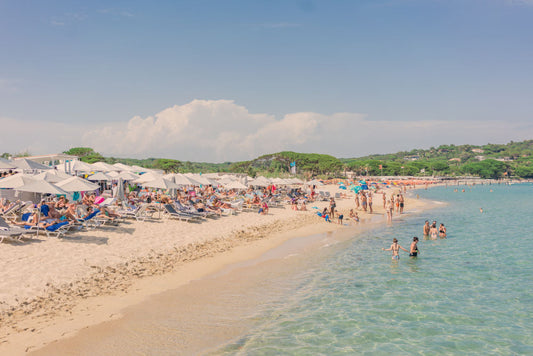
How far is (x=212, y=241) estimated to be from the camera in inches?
520

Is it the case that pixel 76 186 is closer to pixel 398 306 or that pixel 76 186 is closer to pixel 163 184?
pixel 163 184

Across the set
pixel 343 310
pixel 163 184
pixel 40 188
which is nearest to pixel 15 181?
pixel 40 188

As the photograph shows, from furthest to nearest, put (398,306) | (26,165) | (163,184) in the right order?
(26,165) < (163,184) < (398,306)

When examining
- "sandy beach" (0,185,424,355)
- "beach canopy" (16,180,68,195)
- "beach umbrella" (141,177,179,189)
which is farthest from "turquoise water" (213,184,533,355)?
"beach umbrella" (141,177,179,189)

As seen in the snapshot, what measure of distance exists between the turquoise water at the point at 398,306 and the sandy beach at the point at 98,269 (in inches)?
104

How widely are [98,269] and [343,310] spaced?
605 cm

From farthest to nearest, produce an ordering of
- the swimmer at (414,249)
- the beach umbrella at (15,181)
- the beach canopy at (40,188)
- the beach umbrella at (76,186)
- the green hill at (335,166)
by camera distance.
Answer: the green hill at (335,166) → the beach umbrella at (76,186) → the swimmer at (414,249) → the beach umbrella at (15,181) → the beach canopy at (40,188)

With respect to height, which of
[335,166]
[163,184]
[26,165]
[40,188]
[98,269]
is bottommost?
[98,269]

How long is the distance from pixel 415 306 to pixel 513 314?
207 centimetres

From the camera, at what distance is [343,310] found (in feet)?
24.6

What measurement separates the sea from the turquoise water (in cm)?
2

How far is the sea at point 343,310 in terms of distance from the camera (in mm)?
5855

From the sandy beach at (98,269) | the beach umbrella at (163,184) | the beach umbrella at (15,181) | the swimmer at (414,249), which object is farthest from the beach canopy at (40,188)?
the swimmer at (414,249)

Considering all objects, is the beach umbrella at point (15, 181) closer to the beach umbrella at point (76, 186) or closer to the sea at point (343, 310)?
the beach umbrella at point (76, 186)
